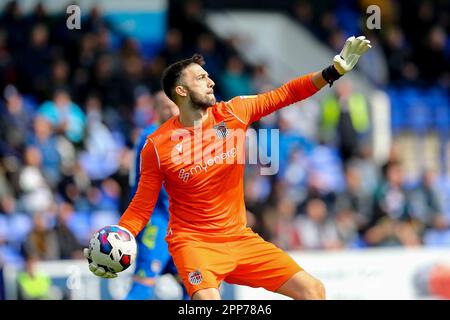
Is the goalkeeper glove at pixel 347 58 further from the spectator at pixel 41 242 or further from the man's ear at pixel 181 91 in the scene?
the spectator at pixel 41 242

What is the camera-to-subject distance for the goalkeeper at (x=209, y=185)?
8.91 m

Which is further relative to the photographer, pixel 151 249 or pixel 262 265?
pixel 151 249

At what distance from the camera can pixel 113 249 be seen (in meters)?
8.76

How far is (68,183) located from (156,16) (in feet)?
14.7

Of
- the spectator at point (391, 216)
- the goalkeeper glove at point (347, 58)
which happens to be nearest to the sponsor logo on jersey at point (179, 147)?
the goalkeeper glove at point (347, 58)

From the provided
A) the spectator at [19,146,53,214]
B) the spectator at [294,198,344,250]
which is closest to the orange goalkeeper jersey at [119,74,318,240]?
the spectator at [19,146,53,214]

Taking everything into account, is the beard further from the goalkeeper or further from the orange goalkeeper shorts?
the orange goalkeeper shorts

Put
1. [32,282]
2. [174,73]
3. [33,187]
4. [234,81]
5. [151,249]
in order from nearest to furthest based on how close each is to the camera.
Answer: [174,73]
[151,249]
[32,282]
[33,187]
[234,81]

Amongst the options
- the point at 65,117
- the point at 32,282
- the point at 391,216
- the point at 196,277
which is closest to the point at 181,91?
the point at 196,277

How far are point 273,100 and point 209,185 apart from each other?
32.4 inches

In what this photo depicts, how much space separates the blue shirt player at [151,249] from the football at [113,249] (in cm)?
176

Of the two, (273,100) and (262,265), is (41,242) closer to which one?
(262,265)

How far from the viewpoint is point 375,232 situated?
16.1 metres

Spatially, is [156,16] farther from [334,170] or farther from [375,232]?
[375,232]
